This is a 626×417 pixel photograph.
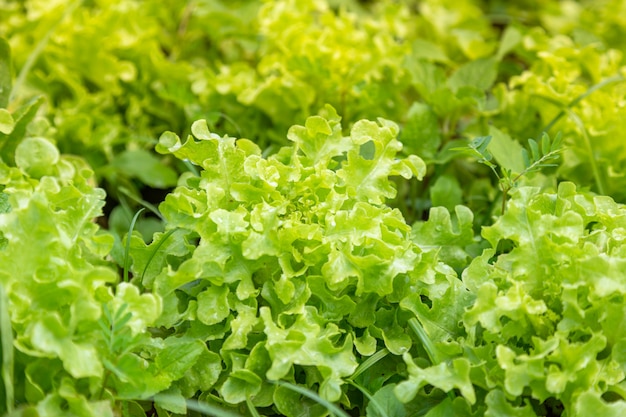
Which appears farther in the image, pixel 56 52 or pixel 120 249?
pixel 56 52

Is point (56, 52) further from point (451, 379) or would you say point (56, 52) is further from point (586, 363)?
point (586, 363)

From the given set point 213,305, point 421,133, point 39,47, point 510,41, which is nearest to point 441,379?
point 213,305

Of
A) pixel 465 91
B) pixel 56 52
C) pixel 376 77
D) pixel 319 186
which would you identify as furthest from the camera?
pixel 56 52

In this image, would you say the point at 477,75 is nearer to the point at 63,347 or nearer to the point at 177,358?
the point at 177,358

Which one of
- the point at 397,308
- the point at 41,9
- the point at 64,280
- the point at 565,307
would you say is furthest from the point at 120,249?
the point at 41,9

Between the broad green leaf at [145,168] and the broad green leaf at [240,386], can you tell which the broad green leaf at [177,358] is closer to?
the broad green leaf at [240,386]

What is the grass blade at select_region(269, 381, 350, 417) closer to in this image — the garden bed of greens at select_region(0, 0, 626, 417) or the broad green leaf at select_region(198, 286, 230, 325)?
the garden bed of greens at select_region(0, 0, 626, 417)

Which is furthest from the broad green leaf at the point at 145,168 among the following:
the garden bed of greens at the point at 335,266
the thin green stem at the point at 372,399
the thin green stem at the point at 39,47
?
the thin green stem at the point at 372,399

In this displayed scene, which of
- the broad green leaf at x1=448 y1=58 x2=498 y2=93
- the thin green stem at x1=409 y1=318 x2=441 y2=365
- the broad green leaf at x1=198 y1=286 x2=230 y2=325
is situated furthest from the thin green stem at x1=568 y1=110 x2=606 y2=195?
the broad green leaf at x1=198 y1=286 x2=230 y2=325
